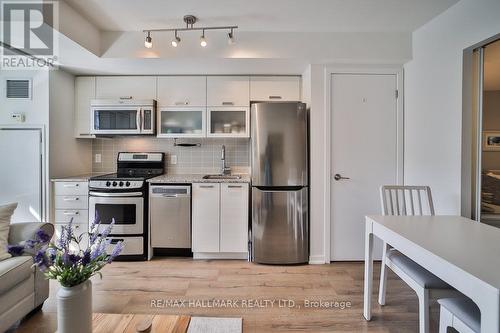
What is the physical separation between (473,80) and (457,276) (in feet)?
5.97

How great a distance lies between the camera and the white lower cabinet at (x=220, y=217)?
294 centimetres

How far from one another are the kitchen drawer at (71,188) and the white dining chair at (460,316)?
332 cm

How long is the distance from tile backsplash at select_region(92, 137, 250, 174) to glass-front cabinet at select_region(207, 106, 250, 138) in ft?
0.97

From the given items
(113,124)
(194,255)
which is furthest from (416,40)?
(113,124)

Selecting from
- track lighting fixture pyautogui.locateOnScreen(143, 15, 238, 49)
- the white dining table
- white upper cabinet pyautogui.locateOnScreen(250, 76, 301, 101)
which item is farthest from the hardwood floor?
track lighting fixture pyautogui.locateOnScreen(143, 15, 238, 49)

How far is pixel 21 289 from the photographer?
1.73m

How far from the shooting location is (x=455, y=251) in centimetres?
121

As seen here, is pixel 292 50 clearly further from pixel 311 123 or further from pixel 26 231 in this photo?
pixel 26 231

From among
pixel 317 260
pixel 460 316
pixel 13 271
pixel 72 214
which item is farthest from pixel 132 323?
pixel 72 214

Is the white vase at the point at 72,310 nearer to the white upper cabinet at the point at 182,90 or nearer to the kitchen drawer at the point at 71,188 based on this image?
the kitchen drawer at the point at 71,188

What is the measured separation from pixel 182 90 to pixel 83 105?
1.32 metres

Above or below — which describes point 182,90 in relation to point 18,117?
above

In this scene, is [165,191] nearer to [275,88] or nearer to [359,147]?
[275,88]

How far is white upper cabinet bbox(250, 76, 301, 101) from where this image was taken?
126 inches
